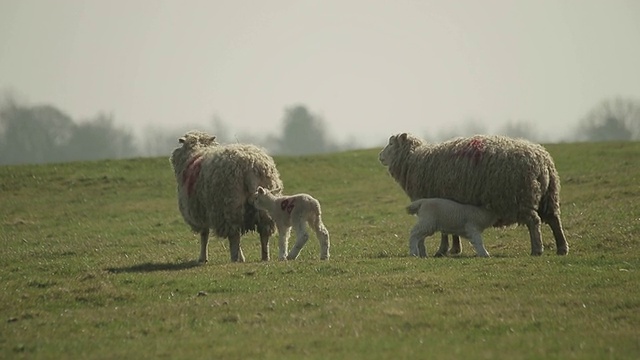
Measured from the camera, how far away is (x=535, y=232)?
19.8 meters

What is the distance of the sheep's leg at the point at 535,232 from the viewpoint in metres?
19.8

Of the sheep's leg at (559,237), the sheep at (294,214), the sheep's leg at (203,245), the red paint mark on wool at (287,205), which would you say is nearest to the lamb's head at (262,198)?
the sheep at (294,214)

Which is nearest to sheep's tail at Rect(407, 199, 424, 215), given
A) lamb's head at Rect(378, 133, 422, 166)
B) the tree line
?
lamb's head at Rect(378, 133, 422, 166)

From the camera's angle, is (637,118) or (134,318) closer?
(134,318)

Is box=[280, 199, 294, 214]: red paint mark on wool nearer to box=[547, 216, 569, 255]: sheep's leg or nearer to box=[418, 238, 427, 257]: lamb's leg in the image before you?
box=[418, 238, 427, 257]: lamb's leg

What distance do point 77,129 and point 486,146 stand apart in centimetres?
15460

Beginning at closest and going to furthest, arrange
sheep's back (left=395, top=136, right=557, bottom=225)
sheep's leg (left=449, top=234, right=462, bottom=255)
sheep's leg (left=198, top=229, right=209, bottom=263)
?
sheep's back (left=395, top=136, right=557, bottom=225) < sheep's leg (left=198, top=229, right=209, bottom=263) < sheep's leg (left=449, top=234, right=462, bottom=255)

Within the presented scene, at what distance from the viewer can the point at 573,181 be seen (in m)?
37.5

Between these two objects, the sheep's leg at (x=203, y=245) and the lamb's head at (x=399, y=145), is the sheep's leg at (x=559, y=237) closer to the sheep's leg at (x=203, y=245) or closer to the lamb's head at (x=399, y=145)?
the lamb's head at (x=399, y=145)

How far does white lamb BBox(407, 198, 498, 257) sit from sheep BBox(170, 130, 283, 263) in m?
2.99

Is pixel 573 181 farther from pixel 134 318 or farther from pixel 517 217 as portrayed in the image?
pixel 134 318

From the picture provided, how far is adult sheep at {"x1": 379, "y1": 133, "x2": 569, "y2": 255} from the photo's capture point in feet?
64.7

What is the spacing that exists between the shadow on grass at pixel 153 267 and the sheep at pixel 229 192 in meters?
0.68

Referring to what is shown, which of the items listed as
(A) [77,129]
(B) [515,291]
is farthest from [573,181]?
(A) [77,129]
